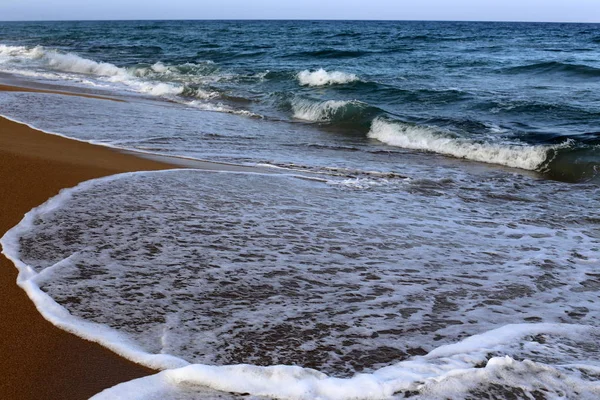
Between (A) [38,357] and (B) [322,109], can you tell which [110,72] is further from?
(A) [38,357]

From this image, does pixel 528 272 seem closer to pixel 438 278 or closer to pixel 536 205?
pixel 438 278

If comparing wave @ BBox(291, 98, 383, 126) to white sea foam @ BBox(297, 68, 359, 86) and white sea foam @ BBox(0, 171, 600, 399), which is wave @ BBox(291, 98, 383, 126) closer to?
white sea foam @ BBox(297, 68, 359, 86)

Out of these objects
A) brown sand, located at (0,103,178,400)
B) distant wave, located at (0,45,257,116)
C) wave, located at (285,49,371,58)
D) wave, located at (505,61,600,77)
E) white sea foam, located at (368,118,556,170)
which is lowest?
white sea foam, located at (368,118,556,170)

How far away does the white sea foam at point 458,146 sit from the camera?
8391mm

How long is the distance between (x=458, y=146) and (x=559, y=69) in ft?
35.8

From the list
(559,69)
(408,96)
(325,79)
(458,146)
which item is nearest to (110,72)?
(325,79)

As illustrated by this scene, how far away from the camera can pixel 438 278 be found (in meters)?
3.73

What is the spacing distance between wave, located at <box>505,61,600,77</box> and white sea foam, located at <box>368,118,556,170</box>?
9.54m

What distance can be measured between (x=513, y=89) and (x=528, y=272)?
11908 mm

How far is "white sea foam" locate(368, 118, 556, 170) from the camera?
839 centimetres

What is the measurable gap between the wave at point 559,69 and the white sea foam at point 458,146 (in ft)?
31.3

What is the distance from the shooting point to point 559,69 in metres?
18.0

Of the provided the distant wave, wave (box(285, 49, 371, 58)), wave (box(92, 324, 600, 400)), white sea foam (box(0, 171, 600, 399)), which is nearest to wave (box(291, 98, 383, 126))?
the distant wave

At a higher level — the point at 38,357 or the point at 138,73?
the point at 138,73
